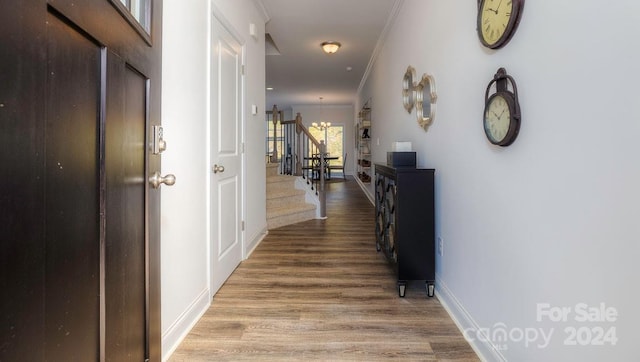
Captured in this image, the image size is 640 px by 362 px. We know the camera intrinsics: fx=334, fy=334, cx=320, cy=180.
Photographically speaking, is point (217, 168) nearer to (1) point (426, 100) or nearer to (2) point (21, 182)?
(1) point (426, 100)

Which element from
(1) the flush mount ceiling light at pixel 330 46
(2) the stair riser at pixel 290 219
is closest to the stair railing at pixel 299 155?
(2) the stair riser at pixel 290 219

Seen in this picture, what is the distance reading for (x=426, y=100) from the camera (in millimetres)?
2623

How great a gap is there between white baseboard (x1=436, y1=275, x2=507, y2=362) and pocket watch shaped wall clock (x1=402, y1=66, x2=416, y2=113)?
64.5 inches

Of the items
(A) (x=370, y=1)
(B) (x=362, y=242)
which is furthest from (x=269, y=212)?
(A) (x=370, y=1)

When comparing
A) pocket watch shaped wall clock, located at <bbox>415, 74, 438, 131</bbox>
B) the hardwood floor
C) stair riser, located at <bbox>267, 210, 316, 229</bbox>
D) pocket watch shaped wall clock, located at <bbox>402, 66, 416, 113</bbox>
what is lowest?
the hardwood floor

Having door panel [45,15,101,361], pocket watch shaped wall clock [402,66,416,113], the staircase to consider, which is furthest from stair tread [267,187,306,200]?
door panel [45,15,101,361]

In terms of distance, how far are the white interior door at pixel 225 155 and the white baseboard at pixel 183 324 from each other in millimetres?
188

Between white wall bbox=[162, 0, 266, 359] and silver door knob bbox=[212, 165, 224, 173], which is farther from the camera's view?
silver door knob bbox=[212, 165, 224, 173]

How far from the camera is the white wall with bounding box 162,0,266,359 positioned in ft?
5.54

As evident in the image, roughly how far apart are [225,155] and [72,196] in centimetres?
197

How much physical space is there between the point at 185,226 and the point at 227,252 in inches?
32.9

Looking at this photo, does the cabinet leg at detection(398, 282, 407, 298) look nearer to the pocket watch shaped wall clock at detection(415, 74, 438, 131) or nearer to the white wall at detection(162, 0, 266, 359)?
the pocket watch shaped wall clock at detection(415, 74, 438, 131)

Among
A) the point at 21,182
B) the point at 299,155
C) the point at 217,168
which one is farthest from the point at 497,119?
the point at 299,155

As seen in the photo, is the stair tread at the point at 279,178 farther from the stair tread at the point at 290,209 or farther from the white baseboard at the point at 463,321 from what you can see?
the white baseboard at the point at 463,321
